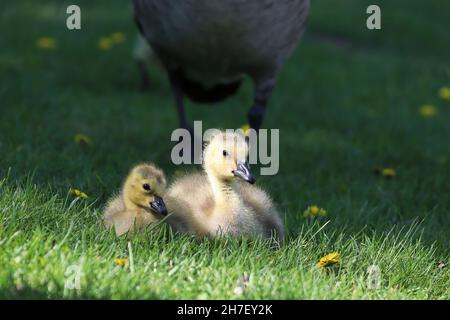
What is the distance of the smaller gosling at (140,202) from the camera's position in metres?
3.85

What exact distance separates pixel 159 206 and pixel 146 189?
0.10 m

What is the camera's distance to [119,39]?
11.0 m

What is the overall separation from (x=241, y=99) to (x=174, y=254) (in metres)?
6.04

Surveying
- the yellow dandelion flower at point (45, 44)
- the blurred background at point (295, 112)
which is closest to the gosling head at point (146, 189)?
the blurred background at point (295, 112)

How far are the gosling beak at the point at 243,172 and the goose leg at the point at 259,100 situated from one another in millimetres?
2647

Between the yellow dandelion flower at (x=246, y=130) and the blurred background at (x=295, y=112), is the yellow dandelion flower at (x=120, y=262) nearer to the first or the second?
the blurred background at (x=295, y=112)

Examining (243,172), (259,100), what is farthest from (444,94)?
(243,172)

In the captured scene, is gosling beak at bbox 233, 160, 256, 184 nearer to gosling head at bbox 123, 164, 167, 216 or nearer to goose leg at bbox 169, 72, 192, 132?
gosling head at bbox 123, 164, 167, 216

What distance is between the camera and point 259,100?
21.4ft

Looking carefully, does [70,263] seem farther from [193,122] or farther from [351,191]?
[193,122]

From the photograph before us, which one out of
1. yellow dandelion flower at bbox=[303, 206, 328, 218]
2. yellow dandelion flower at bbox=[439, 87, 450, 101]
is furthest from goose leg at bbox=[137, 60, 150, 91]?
yellow dandelion flower at bbox=[303, 206, 328, 218]

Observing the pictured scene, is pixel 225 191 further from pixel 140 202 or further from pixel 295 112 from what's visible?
pixel 295 112

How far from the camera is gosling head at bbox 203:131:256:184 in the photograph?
387cm

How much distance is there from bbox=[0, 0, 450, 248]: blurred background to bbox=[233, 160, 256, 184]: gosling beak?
0.79 metres
